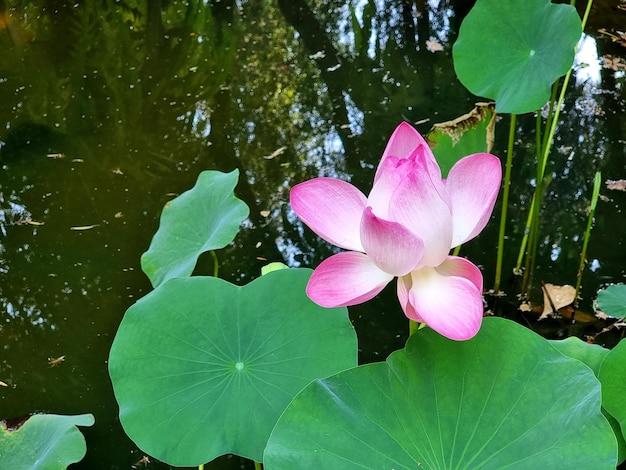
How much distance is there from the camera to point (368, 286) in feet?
1.79

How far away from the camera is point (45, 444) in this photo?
992 mm

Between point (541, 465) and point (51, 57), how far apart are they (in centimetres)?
344

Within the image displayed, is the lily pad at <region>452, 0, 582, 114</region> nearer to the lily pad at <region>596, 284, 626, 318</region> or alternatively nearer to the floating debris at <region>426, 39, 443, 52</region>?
the lily pad at <region>596, 284, 626, 318</region>

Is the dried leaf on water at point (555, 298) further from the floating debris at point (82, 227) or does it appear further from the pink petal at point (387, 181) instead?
the floating debris at point (82, 227)

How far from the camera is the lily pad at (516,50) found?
1.17 metres

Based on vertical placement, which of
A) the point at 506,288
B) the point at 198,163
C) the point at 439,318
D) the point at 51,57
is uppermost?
the point at 51,57

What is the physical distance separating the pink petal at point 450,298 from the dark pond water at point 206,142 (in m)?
1.04

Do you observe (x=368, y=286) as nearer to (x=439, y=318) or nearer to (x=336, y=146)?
(x=439, y=318)

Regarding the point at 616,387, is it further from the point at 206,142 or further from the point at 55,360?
the point at 206,142

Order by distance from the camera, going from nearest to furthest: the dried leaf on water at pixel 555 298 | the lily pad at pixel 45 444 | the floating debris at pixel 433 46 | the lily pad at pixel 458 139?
the lily pad at pixel 45 444
the lily pad at pixel 458 139
the dried leaf on water at pixel 555 298
the floating debris at pixel 433 46

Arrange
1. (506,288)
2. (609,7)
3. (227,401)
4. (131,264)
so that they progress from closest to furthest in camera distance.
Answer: (227,401) < (506,288) < (131,264) < (609,7)

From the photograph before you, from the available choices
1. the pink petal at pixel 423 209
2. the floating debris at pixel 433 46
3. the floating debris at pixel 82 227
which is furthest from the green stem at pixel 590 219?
the floating debris at pixel 433 46

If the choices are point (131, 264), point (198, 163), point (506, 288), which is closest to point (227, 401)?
point (506, 288)

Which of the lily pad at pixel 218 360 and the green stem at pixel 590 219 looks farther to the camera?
the green stem at pixel 590 219
